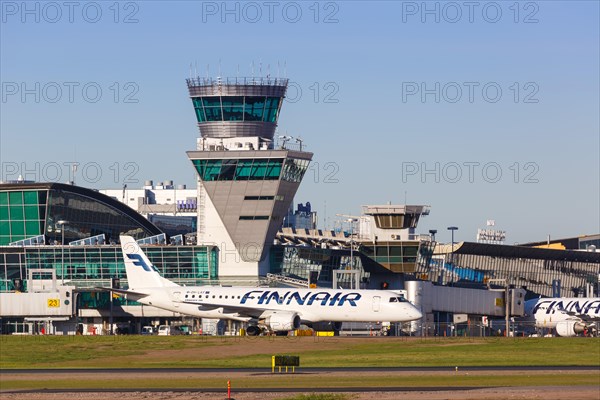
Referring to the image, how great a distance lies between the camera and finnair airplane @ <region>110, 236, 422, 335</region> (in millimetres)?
113500

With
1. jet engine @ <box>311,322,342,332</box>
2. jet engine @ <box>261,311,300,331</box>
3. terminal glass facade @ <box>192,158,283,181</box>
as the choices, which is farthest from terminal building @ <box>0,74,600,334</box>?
jet engine @ <box>261,311,300,331</box>

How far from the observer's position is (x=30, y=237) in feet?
545

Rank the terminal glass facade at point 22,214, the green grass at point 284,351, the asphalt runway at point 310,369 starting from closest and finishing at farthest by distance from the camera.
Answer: the asphalt runway at point 310,369 < the green grass at point 284,351 < the terminal glass facade at point 22,214

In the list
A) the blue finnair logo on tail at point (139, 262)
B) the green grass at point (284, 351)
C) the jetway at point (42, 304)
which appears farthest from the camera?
the jetway at point (42, 304)

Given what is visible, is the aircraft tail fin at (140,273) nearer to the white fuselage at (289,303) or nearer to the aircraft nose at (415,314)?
the white fuselage at (289,303)

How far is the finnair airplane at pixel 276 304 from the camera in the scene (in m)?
114

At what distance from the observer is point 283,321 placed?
115 metres

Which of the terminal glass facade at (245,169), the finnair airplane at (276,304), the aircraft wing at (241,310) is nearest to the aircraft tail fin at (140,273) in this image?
the finnair airplane at (276,304)

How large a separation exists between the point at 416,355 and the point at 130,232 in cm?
10812

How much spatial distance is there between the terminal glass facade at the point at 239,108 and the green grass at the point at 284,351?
4255cm

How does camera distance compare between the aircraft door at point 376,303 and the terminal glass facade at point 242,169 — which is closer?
the aircraft door at point 376,303

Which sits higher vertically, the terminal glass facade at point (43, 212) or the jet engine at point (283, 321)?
the terminal glass facade at point (43, 212)

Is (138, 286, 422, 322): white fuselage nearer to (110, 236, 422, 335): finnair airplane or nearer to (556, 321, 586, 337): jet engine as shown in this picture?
(110, 236, 422, 335): finnair airplane

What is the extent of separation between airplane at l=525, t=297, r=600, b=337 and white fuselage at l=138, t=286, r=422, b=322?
2303 cm
